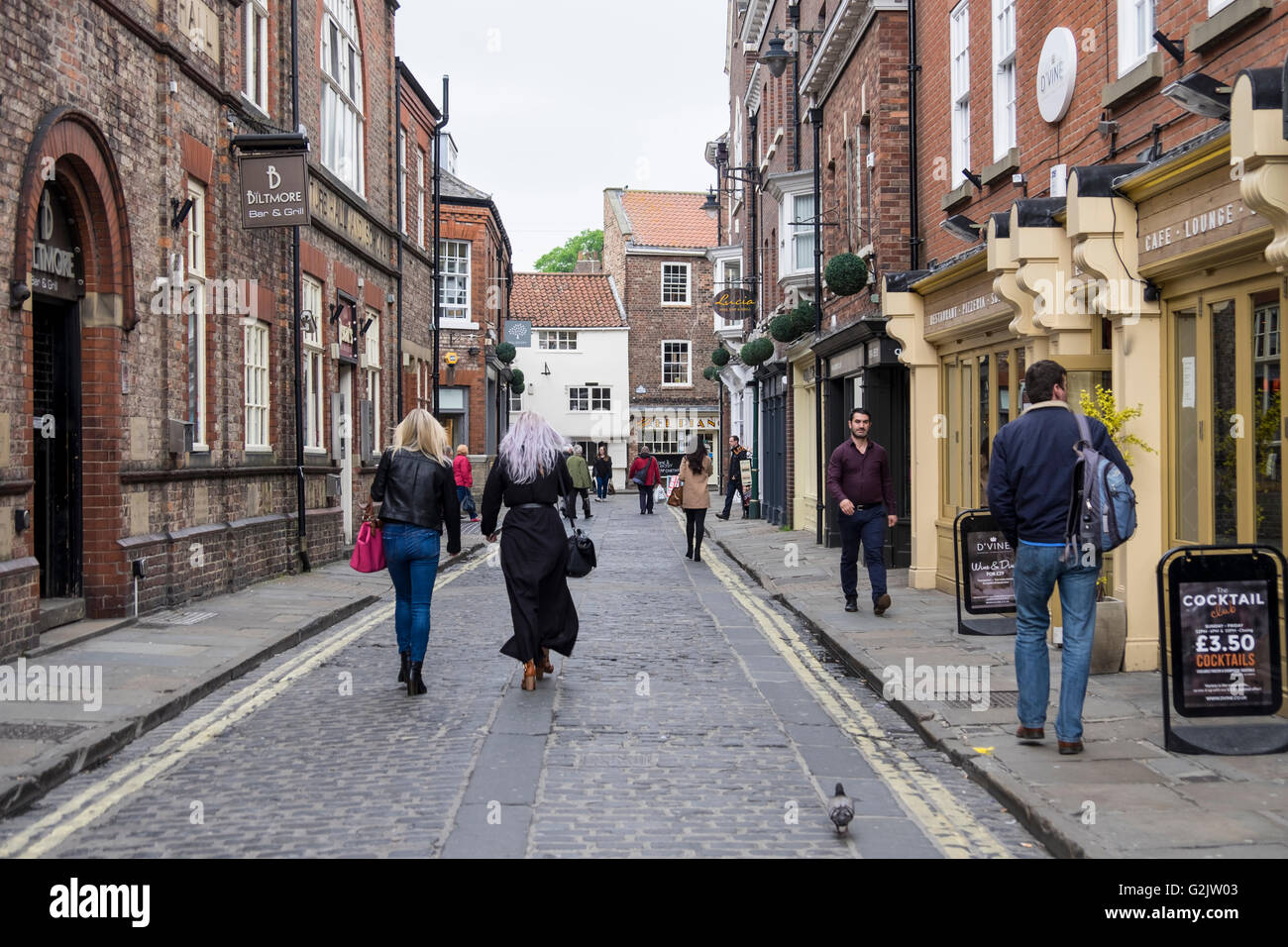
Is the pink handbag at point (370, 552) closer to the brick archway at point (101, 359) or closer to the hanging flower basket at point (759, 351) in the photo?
the brick archway at point (101, 359)

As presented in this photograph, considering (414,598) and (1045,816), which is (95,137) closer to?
(414,598)

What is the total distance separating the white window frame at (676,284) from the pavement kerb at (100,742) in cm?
4634

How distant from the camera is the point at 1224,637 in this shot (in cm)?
629

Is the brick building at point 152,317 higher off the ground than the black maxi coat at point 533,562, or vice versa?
the brick building at point 152,317

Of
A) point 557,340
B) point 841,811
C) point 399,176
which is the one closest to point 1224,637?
point 841,811

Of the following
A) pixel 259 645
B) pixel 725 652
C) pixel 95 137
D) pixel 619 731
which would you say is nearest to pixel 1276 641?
pixel 619 731

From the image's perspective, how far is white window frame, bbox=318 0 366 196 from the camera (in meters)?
19.2

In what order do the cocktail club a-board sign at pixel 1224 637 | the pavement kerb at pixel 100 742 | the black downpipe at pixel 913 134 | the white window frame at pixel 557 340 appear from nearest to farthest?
the pavement kerb at pixel 100 742 → the cocktail club a-board sign at pixel 1224 637 → the black downpipe at pixel 913 134 → the white window frame at pixel 557 340

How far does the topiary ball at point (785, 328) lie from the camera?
22.0m

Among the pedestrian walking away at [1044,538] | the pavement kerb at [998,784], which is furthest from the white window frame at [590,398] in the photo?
the pedestrian walking away at [1044,538]

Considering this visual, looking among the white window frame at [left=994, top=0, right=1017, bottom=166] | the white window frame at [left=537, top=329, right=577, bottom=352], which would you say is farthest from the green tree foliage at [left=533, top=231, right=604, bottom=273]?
the white window frame at [left=994, top=0, right=1017, bottom=166]

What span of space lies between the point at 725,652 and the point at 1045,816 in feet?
17.0

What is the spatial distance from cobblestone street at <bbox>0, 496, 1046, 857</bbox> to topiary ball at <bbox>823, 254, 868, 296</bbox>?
728 cm

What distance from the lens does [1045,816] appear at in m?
5.26
